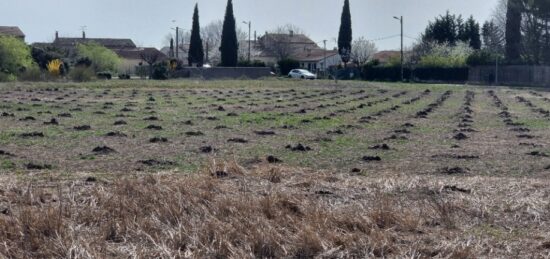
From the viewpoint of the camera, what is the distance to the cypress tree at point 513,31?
74244mm

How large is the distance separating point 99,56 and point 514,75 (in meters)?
39.9

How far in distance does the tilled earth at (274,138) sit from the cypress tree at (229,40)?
184ft

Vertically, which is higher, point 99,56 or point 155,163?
point 99,56

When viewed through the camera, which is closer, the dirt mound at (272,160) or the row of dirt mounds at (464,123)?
the dirt mound at (272,160)

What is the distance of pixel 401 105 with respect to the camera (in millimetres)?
35781

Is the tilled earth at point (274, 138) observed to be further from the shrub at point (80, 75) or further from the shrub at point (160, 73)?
the shrub at point (160, 73)

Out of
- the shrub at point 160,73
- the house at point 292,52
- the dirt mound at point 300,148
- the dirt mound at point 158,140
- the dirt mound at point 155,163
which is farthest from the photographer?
the house at point 292,52

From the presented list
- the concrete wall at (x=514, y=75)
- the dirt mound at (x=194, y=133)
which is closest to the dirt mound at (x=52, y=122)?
the dirt mound at (x=194, y=133)

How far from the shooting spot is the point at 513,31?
77000mm

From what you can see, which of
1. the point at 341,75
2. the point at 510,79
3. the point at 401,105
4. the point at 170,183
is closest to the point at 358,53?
the point at 341,75

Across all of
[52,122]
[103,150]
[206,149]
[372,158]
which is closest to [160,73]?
[52,122]

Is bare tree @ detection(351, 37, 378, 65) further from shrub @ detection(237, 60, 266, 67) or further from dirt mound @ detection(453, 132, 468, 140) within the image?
dirt mound @ detection(453, 132, 468, 140)

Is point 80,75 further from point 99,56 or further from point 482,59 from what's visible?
point 482,59

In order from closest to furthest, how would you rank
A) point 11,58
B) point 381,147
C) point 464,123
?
1. point 381,147
2. point 464,123
3. point 11,58
